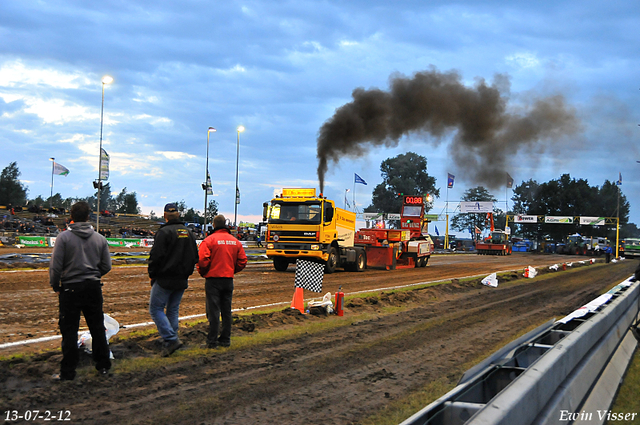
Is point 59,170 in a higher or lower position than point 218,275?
higher

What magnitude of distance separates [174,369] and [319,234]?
14508 millimetres

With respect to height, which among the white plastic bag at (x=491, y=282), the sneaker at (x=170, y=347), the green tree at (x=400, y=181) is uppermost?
the green tree at (x=400, y=181)

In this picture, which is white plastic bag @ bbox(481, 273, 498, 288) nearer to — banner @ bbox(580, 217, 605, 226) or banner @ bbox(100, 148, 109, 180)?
banner @ bbox(100, 148, 109, 180)

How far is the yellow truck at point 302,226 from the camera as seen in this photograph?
20516mm

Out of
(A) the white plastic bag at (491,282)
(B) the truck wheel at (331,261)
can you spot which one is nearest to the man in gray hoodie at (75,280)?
(B) the truck wheel at (331,261)

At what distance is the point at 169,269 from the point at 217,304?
40.7 inches

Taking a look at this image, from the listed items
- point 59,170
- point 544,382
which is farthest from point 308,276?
point 59,170

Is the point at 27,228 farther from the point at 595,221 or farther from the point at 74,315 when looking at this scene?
the point at 595,221

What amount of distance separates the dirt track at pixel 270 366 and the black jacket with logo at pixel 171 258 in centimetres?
103

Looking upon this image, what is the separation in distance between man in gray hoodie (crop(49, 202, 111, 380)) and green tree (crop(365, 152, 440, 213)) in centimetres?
10473

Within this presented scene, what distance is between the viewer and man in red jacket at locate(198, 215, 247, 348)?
7180 mm

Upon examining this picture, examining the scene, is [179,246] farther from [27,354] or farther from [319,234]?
[319,234]

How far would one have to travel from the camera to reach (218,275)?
7160mm

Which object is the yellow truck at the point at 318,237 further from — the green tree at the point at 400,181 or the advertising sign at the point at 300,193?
the green tree at the point at 400,181
